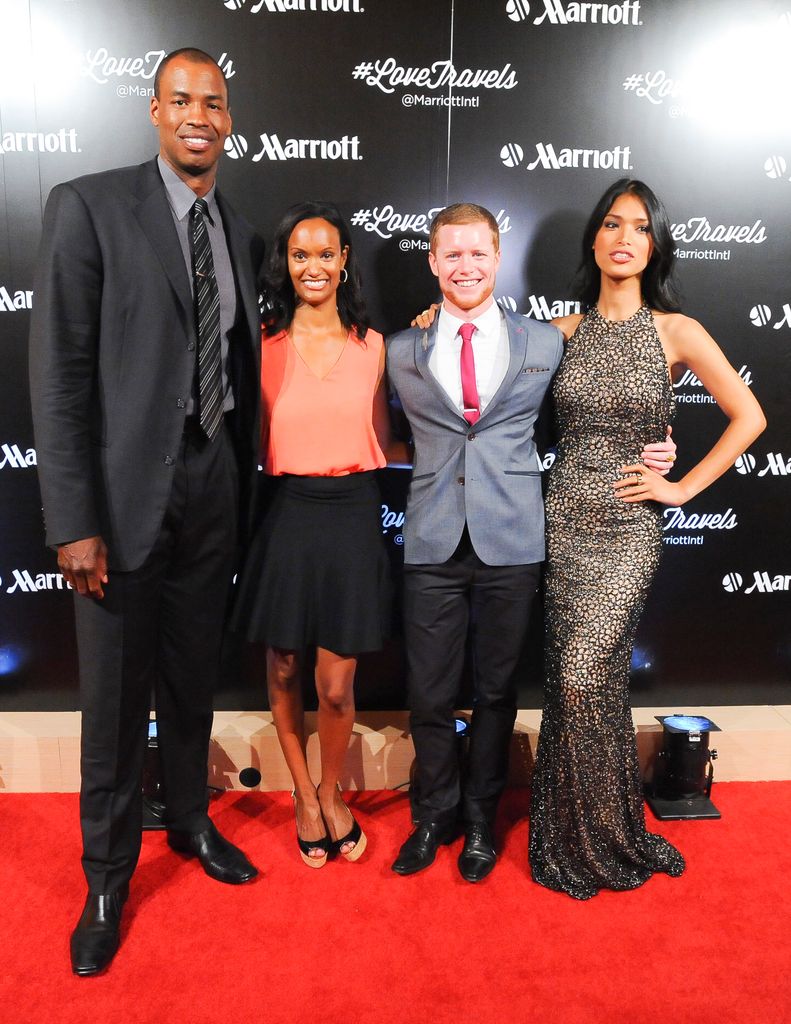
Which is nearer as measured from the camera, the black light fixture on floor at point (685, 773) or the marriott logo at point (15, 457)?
the black light fixture on floor at point (685, 773)

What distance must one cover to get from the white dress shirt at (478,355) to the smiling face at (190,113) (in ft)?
2.77

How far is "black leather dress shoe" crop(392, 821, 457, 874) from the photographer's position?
265 cm

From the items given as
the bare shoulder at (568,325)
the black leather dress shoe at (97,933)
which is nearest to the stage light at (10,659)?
the black leather dress shoe at (97,933)

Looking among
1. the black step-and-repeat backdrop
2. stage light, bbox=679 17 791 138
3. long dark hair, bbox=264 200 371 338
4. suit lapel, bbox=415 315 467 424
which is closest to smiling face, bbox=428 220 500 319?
suit lapel, bbox=415 315 467 424

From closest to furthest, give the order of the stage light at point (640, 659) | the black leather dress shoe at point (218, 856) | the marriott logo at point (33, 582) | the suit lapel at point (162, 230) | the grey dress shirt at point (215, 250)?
the suit lapel at point (162, 230) → the grey dress shirt at point (215, 250) → the black leather dress shoe at point (218, 856) → the marriott logo at point (33, 582) → the stage light at point (640, 659)

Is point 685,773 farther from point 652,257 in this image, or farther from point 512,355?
point 652,257

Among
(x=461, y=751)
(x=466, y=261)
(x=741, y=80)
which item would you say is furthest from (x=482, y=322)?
(x=741, y=80)

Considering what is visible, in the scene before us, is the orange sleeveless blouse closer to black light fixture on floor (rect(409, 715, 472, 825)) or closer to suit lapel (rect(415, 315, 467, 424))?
suit lapel (rect(415, 315, 467, 424))

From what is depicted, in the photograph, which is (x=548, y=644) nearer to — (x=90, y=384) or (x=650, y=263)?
(x=650, y=263)

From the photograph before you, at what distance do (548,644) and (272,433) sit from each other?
113 centimetres

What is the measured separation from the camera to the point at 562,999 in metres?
2.16

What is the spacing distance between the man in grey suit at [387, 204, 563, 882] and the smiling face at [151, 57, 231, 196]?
2.28 ft

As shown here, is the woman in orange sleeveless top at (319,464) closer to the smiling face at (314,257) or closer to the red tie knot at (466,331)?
the smiling face at (314,257)

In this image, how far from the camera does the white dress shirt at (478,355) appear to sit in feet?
8.21
